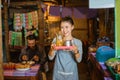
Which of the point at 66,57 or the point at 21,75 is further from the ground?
the point at 66,57

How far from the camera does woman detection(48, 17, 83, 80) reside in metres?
2.98

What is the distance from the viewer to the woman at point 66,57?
298 centimetres

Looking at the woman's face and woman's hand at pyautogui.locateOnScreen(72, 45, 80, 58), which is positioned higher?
the woman's face

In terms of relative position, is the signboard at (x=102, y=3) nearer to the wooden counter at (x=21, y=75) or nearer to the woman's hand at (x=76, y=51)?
the woman's hand at (x=76, y=51)

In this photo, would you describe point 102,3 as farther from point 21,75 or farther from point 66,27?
point 21,75

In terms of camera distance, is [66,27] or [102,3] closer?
[66,27]

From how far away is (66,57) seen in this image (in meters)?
3.04

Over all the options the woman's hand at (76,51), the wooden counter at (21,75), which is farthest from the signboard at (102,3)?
the wooden counter at (21,75)

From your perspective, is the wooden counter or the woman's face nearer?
the woman's face

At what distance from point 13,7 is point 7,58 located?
5.46ft

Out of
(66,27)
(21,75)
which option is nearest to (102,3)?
(66,27)

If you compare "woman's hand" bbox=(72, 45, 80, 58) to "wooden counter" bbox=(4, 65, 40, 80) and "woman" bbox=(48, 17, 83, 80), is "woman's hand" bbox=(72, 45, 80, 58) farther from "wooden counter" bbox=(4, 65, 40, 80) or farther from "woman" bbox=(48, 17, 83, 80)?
"wooden counter" bbox=(4, 65, 40, 80)

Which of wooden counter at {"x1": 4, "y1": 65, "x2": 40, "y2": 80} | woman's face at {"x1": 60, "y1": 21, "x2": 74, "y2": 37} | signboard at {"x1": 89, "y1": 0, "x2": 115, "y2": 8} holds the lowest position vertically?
wooden counter at {"x1": 4, "y1": 65, "x2": 40, "y2": 80}

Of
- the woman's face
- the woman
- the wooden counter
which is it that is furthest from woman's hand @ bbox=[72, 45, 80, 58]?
the wooden counter
